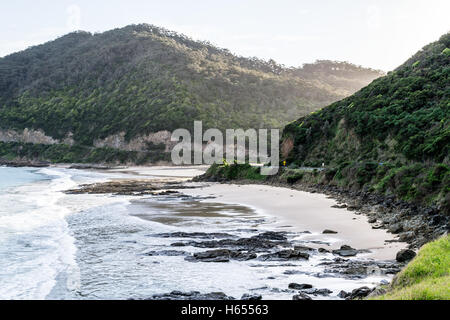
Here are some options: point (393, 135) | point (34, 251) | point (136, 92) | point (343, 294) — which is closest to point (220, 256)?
point (343, 294)

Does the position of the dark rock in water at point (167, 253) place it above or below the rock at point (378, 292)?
below

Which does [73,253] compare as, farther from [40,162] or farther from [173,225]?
[40,162]

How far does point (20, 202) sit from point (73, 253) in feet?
76.4

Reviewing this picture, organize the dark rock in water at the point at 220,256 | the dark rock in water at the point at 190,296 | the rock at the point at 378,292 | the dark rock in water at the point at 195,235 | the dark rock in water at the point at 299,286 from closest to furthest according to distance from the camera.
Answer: the rock at the point at 378,292
the dark rock in water at the point at 190,296
the dark rock in water at the point at 299,286
the dark rock in water at the point at 220,256
the dark rock in water at the point at 195,235

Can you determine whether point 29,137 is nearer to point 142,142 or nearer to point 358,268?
point 142,142

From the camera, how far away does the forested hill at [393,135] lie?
26359 millimetres

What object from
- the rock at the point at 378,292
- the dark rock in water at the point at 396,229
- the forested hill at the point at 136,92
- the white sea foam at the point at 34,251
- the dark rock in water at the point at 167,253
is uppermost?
the forested hill at the point at 136,92

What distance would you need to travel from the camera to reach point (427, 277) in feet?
33.0

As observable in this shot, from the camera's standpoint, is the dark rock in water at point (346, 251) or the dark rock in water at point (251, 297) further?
the dark rock in water at point (346, 251)

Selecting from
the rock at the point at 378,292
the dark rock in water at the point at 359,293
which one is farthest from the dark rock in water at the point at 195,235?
the rock at the point at 378,292

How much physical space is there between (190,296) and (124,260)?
5187 mm

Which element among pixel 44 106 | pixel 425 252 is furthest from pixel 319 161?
pixel 44 106

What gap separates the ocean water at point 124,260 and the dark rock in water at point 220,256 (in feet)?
1.38

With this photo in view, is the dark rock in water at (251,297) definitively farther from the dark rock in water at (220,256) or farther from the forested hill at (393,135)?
the forested hill at (393,135)
